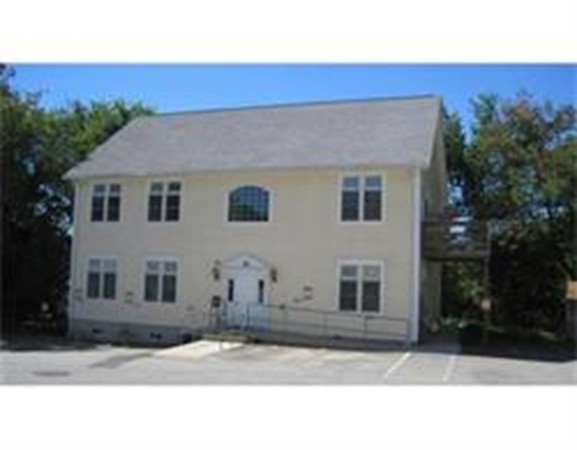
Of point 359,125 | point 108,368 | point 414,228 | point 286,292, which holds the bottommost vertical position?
point 108,368

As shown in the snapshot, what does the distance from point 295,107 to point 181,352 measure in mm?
12739

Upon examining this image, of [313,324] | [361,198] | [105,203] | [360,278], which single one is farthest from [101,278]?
[361,198]

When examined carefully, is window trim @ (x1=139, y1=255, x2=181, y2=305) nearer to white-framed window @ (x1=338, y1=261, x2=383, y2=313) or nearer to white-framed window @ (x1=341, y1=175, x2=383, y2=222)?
white-framed window @ (x1=338, y1=261, x2=383, y2=313)

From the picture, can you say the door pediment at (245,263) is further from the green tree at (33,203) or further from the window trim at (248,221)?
the green tree at (33,203)

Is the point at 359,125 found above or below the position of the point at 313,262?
above

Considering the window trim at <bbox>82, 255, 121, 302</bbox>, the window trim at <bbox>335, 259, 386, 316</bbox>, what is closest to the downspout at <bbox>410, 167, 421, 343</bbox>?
the window trim at <bbox>335, 259, 386, 316</bbox>

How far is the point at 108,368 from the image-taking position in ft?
63.1

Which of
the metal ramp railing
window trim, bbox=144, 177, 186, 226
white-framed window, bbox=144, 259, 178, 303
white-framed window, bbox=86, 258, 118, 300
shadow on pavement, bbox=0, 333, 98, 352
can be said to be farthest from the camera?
white-framed window, bbox=86, 258, 118, 300

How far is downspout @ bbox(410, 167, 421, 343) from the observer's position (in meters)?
25.2

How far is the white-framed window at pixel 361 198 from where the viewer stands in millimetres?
26094

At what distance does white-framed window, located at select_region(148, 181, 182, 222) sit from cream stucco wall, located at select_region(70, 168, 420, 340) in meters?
0.23

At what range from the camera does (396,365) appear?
20547mm

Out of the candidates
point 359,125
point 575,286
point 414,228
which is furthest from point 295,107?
point 575,286

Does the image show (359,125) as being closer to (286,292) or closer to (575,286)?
(286,292)
